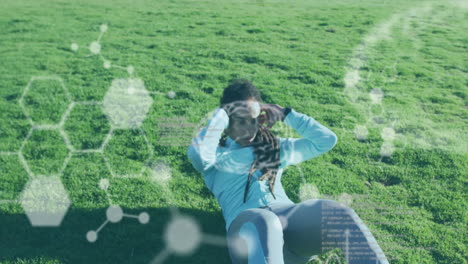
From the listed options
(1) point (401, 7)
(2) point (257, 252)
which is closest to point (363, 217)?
(2) point (257, 252)

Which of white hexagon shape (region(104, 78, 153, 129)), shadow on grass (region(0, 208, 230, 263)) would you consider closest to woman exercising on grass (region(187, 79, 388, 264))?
shadow on grass (region(0, 208, 230, 263))

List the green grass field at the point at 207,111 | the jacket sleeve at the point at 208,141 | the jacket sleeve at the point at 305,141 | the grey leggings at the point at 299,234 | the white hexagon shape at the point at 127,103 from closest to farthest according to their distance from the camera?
the grey leggings at the point at 299,234, the jacket sleeve at the point at 208,141, the jacket sleeve at the point at 305,141, the green grass field at the point at 207,111, the white hexagon shape at the point at 127,103

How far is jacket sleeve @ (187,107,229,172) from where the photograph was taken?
238cm

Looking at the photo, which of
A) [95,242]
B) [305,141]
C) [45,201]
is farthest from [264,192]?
[45,201]

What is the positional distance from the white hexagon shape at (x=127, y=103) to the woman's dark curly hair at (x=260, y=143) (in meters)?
1.75

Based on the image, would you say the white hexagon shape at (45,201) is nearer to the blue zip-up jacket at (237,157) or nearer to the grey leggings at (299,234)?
the blue zip-up jacket at (237,157)

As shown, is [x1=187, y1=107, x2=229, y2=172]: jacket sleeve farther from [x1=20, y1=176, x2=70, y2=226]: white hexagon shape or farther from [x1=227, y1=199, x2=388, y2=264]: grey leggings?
[x1=20, y1=176, x2=70, y2=226]: white hexagon shape

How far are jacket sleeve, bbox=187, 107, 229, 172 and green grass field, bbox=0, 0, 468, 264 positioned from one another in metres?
0.75

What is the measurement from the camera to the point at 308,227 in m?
2.25

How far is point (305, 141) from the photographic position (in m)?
2.71

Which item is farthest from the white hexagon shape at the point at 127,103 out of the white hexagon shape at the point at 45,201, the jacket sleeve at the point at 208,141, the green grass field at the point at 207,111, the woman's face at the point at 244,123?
the jacket sleeve at the point at 208,141

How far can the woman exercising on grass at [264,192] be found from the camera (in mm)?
2107

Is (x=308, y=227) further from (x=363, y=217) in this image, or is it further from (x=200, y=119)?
(x=200, y=119)

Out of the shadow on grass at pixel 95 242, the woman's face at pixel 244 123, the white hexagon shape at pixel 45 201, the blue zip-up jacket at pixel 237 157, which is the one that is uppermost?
the woman's face at pixel 244 123
